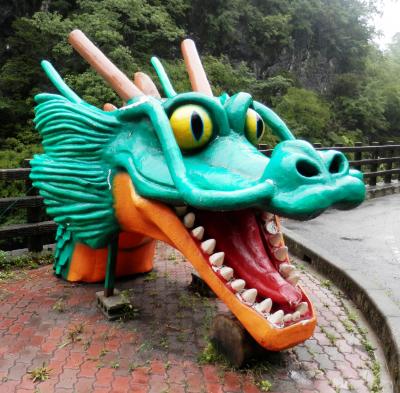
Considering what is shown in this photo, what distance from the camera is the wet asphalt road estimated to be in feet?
16.7

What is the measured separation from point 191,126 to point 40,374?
180 centimetres

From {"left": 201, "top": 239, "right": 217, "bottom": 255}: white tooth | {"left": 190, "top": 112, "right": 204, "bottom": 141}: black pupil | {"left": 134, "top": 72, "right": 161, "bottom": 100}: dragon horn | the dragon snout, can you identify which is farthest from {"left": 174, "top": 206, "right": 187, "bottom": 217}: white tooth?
{"left": 134, "top": 72, "right": 161, "bottom": 100}: dragon horn

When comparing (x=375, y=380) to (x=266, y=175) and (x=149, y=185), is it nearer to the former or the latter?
(x=266, y=175)

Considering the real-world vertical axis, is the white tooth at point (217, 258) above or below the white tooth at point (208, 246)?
below

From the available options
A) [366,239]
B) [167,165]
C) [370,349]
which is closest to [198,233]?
[167,165]

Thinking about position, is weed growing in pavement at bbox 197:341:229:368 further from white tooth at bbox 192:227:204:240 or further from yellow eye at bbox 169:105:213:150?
yellow eye at bbox 169:105:213:150

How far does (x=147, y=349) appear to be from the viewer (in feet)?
10.3

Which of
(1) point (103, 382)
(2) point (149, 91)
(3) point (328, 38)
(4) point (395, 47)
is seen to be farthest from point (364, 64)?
(1) point (103, 382)

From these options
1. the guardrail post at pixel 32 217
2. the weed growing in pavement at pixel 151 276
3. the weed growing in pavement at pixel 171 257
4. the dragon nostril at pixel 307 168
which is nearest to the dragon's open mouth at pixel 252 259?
the dragon nostril at pixel 307 168

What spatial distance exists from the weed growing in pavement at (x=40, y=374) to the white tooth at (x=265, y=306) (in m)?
1.39

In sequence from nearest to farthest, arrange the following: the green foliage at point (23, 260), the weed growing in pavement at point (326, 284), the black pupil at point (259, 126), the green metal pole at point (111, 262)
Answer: the black pupil at point (259, 126) < the green metal pole at point (111, 262) < the weed growing in pavement at point (326, 284) < the green foliage at point (23, 260)

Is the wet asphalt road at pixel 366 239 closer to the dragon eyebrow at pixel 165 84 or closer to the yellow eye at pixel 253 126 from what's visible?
the yellow eye at pixel 253 126

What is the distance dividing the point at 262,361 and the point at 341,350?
692mm

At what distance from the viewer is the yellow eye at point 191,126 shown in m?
2.76
